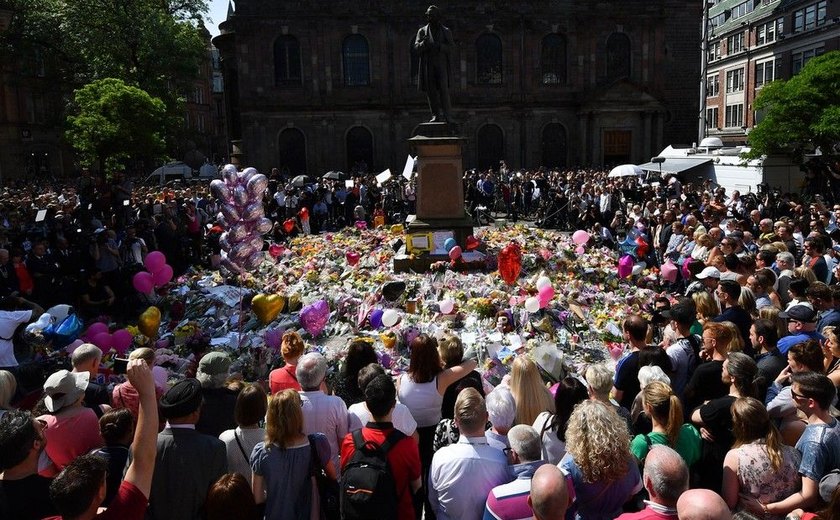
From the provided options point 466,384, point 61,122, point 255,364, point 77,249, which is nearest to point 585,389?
point 466,384

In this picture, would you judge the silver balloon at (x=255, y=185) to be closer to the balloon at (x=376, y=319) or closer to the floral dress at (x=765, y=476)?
the balloon at (x=376, y=319)

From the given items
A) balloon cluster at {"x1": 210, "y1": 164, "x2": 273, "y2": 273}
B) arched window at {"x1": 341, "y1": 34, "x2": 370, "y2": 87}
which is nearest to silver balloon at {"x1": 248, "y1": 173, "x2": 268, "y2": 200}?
balloon cluster at {"x1": 210, "y1": 164, "x2": 273, "y2": 273}

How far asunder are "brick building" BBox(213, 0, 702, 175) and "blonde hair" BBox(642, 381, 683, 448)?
122 ft

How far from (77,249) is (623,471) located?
11.0 m

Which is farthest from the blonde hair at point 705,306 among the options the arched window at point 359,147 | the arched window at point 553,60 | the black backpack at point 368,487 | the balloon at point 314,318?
the arched window at point 553,60

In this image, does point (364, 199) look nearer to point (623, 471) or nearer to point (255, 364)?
point (255, 364)

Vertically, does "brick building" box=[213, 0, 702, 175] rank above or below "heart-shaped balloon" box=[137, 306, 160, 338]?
above

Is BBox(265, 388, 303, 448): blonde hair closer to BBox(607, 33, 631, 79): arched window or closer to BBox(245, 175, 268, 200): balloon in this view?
BBox(245, 175, 268, 200): balloon

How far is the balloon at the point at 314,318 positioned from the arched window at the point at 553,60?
34934 mm

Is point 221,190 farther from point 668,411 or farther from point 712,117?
point 712,117

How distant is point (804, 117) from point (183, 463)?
2372cm

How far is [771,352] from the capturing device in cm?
549

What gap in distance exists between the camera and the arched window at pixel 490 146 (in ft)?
136

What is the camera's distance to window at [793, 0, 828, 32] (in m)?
47.8
